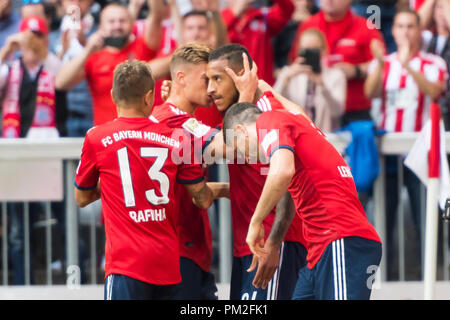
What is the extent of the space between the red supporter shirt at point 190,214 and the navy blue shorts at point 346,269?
894 millimetres

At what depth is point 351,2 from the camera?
7.89 m

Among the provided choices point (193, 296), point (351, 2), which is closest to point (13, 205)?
point (193, 296)

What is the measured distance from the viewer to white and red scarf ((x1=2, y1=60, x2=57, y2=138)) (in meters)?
7.52

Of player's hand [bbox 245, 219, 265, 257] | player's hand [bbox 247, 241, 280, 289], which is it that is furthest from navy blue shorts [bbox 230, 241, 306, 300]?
player's hand [bbox 245, 219, 265, 257]

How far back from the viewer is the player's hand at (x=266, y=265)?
15.5 feet

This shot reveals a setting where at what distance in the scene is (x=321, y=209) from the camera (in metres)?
4.51

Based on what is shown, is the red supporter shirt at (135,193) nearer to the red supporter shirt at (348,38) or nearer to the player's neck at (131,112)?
the player's neck at (131,112)

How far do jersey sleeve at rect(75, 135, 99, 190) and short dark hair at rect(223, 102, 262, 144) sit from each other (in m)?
0.74

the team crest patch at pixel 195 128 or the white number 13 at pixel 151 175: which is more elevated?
the team crest patch at pixel 195 128

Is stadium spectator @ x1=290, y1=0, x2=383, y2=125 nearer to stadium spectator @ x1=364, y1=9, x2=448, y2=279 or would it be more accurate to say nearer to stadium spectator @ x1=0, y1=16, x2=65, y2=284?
stadium spectator @ x1=364, y1=9, x2=448, y2=279

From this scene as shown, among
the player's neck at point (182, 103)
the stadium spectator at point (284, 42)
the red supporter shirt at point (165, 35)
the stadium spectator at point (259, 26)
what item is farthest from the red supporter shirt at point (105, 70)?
the player's neck at point (182, 103)

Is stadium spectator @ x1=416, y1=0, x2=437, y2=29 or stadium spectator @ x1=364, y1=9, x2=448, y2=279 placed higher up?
stadium spectator @ x1=416, y1=0, x2=437, y2=29

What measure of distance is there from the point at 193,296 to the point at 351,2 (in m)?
3.95

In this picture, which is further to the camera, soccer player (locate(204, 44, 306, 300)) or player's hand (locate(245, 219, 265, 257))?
soccer player (locate(204, 44, 306, 300))
